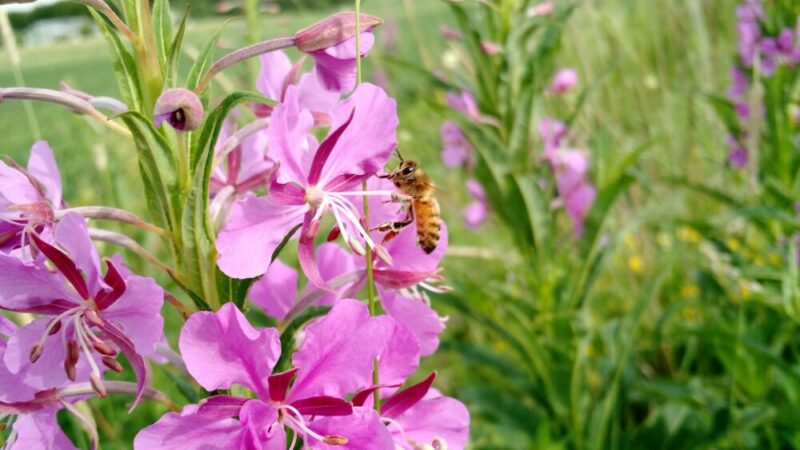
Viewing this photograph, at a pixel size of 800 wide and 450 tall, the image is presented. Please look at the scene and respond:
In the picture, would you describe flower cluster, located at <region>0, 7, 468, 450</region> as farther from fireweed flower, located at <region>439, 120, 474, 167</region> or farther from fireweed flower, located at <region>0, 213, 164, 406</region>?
fireweed flower, located at <region>439, 120, 474, 167</region>

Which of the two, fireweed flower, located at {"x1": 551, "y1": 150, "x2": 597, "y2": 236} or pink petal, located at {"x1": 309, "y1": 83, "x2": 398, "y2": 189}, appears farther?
fireweed flower, located at {"x1": 551, "y1": 150, "x2": 597, "y2": 236}

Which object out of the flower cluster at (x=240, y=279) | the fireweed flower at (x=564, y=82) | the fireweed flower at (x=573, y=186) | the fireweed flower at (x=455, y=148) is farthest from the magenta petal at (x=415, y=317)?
the fireweed flower at (x=564, y=82)

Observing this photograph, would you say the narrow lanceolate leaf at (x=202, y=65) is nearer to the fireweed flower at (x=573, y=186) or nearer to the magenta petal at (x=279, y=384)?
the magenta petal at (x=279, y=384)

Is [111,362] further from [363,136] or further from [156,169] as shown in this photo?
[363,136]

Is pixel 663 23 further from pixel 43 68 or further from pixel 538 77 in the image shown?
pixel 43 68

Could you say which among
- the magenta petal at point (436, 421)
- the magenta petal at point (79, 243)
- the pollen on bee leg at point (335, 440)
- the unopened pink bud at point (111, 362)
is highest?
the magenta petal at point (79, 243)

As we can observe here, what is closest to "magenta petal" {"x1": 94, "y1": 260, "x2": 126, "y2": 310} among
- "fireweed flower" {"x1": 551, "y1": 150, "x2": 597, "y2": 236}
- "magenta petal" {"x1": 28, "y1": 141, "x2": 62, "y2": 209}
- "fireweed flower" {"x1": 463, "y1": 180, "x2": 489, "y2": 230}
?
"magenta petal" {"x1": 28, "y1": 141, "x2": 62, "y2": 209}
